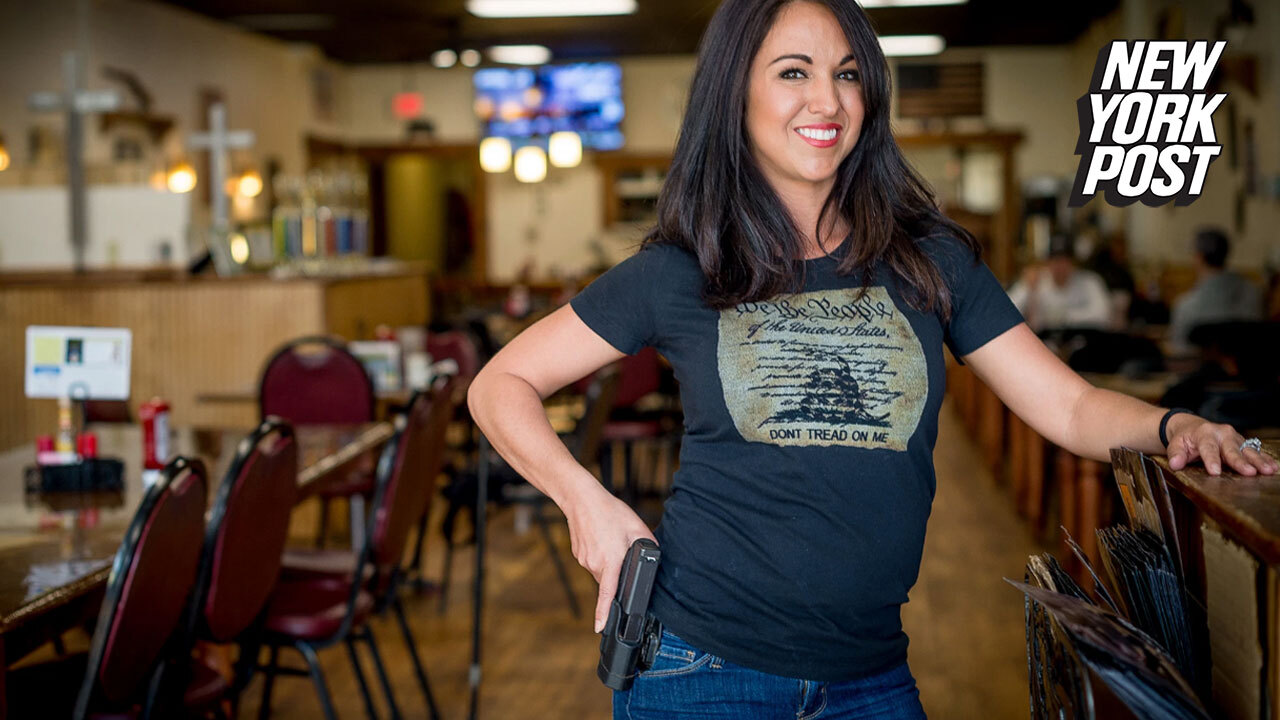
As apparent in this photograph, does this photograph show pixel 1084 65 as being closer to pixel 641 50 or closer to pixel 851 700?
pixel 641 50

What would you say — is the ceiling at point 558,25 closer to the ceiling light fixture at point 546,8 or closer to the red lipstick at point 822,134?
the ceiling light fixture at point 546,8

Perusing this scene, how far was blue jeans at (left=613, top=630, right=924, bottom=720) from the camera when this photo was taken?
134 cm

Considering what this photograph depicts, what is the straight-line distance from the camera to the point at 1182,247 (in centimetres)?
959

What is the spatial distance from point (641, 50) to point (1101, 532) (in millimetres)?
12147

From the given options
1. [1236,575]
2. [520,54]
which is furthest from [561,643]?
[520,54]

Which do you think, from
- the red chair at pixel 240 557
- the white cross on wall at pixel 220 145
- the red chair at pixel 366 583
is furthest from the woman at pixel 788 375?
the white cross on wall at pixel 220 145

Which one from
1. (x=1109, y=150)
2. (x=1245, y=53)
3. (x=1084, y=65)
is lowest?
(x=1109, y=150)

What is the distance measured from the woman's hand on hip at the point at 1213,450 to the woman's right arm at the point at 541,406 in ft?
1.75

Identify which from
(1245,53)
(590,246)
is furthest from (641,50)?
(1245,53)

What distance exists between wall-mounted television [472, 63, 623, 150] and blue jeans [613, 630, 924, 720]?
12151mm

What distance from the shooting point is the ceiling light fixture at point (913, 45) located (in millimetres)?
12039

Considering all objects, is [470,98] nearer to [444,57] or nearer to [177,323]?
[444,57]

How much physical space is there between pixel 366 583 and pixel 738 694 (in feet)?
6.24

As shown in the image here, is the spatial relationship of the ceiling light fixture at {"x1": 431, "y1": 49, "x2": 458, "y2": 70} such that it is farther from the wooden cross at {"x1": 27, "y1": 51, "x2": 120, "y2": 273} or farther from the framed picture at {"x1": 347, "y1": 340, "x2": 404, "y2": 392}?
the framed picture at {"x1": 347, "y1": 340, "x2": 404, "y2": 392}
